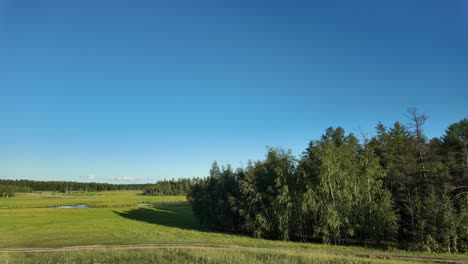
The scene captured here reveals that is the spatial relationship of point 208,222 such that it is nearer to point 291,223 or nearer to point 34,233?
point 291,223

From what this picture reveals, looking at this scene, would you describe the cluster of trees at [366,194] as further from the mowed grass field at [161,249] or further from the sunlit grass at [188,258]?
the sunlit grass at [188,258]

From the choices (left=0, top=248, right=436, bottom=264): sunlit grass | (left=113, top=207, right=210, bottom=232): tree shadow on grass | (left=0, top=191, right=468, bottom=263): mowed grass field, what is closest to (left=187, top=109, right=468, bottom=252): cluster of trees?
(left=0, top=191, right=468, bottom=263): mowed grass field

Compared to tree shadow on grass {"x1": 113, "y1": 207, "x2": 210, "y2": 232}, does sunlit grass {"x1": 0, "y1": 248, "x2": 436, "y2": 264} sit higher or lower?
higher

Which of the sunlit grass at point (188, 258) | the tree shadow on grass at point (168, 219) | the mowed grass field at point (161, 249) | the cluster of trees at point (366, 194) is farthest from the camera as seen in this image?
the tree shadow on grass at point (168, 219)

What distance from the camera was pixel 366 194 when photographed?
37562 millimetres

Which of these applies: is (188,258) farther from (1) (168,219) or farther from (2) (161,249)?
(1) (168,219)

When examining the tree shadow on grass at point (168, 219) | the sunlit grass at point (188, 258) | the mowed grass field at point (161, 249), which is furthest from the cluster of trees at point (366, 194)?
the sunlit grass at point (188, 258)

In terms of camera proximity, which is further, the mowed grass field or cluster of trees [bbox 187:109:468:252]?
cluster of trees [bbox 187:109:468:252]

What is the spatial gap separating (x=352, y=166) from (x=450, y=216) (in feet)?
39.7

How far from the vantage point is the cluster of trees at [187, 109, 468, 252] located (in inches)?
1224

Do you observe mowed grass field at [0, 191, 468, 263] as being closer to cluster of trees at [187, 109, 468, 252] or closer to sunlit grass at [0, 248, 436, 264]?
sunlit grass at [0, 248, 436, 264]

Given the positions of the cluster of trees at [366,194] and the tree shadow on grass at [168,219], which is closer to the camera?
the cluster of trees at [366,194]

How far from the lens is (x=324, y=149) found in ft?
133

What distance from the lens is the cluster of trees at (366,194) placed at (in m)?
31.1
